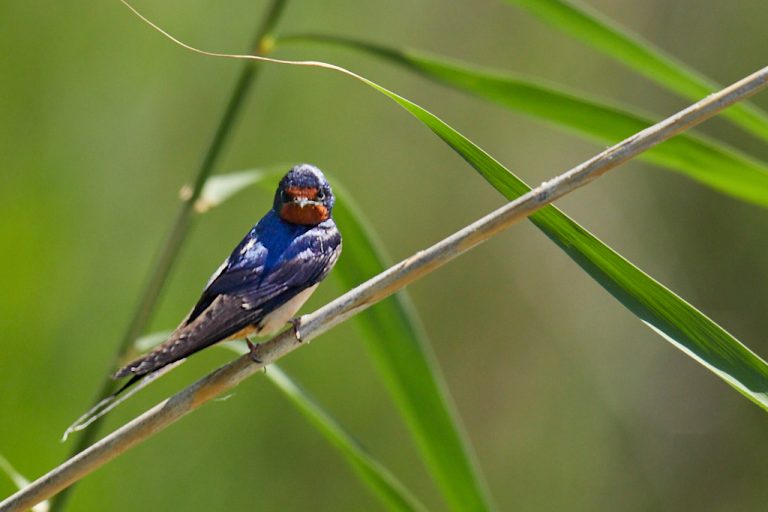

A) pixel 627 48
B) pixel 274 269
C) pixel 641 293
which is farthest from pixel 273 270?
pixel 627 48

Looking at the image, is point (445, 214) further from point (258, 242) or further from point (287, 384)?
point (258, 242)

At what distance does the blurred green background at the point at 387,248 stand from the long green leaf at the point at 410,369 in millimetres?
2105

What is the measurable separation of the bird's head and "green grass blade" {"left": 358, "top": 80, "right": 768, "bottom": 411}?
0.33ft

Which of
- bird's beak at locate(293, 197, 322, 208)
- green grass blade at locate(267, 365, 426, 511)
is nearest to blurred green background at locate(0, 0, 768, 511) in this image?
green grass blade at locate(267, 365, 426, 511)

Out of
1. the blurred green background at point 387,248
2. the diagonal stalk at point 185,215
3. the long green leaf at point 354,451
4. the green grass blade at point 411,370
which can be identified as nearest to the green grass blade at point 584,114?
the diagonal stalk at point 185,215

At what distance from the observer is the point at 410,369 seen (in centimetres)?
130

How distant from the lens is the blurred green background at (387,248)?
350cm

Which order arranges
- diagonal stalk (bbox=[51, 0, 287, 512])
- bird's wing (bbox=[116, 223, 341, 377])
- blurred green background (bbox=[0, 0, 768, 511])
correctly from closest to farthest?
bird's wing (bbox=[116, 223, 341, 377])
diagonal stalk (bbox=[51, 0, 287, 512])
blurred green background (bbox=[0, 0, 768, 511])

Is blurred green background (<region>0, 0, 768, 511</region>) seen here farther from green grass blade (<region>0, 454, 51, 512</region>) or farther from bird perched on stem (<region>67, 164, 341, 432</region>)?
bird perched on stem (<region>67, 164, 341, 432</region>)

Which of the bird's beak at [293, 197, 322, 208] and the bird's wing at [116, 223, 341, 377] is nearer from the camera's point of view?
the bird's wing at [116, 223, 341, 377]

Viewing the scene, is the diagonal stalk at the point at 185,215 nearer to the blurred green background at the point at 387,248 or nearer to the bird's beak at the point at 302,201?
the bird's beak at the point at 302,201

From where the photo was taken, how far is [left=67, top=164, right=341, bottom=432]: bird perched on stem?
90cm

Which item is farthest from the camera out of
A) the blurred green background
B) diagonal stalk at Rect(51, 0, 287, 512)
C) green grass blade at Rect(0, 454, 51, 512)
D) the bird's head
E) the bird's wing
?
the blurred green background

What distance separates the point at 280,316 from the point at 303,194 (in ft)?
0.50
